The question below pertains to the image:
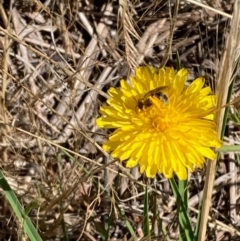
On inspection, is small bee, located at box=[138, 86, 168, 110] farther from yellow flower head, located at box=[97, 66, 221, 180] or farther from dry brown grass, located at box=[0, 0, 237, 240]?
dry brown grass, located at box=[0, 0, 237, 240]

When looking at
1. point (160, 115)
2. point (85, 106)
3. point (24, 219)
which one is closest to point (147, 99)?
point (160, 115)

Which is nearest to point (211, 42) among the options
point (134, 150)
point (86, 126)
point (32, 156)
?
point (86, 126)

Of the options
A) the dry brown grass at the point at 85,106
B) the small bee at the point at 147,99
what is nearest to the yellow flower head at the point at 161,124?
the small bee at the point at 147,99

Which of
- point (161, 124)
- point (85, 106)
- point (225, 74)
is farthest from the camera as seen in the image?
point (85, 106)

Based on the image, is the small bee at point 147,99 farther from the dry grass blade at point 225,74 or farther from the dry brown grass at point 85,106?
the dry brown grass at point 85,106

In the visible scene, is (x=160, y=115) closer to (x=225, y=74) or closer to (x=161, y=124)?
(x=161, y=124)

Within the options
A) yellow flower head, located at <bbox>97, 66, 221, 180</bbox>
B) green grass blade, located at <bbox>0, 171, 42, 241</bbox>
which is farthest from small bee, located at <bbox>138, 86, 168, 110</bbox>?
green grass blade, located at <bbox>0, 171, 42, 241</bbox>
